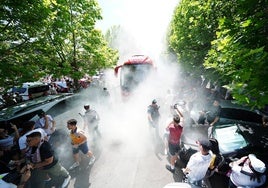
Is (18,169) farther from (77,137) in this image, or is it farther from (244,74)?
(244,74)

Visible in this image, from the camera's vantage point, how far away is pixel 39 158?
186 inches

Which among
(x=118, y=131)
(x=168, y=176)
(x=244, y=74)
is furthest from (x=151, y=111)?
(x=244, y=74)

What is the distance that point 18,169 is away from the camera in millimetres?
4477

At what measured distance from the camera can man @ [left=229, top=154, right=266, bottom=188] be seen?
4332 mm

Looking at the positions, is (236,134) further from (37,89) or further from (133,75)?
(37,89)

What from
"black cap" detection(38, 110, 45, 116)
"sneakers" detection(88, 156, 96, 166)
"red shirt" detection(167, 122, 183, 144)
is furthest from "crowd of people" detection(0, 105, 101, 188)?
"red shirt" detection(167, 122, 183, 144)

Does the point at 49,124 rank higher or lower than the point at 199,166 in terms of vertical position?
higher

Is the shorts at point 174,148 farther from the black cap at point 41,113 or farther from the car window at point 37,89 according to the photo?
the car window at point 37,89

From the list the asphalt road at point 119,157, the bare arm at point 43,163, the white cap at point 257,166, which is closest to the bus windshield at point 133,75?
the asphalt road at point 119,157

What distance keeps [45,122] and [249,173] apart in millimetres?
5439

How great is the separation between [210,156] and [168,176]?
1992mm

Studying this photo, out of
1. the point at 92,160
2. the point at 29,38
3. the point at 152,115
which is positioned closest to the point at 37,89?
the point at 29,38

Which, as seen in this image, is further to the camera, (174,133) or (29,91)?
(29,91)

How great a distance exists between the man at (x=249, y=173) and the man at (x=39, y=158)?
13.3 feet
